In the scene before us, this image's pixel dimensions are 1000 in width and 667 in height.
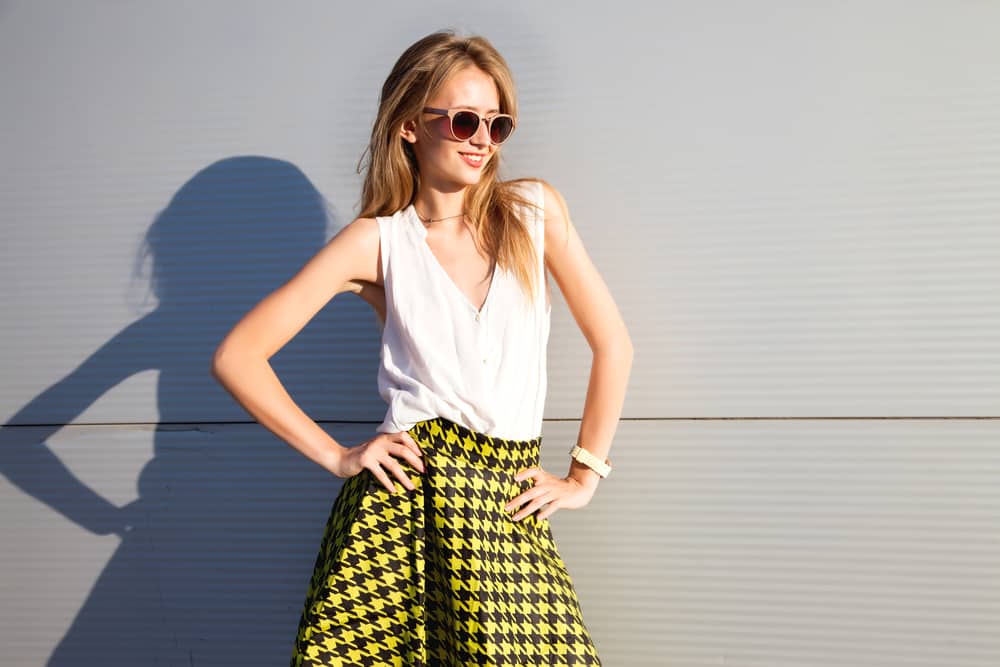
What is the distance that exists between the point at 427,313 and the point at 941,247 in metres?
1.25

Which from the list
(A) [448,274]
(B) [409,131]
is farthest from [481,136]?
(A) [448,274]

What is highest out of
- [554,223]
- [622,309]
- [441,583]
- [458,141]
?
[458,141]

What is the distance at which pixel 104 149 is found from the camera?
271 cm

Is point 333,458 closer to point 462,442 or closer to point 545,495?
point 462,442

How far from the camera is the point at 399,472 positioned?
6.17ft

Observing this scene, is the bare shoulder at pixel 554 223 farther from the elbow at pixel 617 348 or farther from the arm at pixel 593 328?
the elbow at pixel 617 348

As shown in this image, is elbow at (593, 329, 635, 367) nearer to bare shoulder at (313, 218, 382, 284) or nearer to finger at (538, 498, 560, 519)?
finger at (538, 498, 560, 519)

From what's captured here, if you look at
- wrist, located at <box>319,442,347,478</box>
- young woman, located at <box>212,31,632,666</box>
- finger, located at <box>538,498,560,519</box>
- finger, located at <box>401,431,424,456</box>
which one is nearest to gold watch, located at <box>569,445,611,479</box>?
young woman, located at <box>212,31,632,666</box>

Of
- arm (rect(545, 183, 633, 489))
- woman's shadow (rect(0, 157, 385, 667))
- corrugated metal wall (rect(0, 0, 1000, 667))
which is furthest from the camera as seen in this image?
woman's shadow (rect(0, 157, 385, 667))

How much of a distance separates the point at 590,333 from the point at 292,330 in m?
0.68

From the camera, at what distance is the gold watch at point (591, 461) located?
2.13 meters

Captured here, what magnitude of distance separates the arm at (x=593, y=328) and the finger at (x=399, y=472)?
453 mm

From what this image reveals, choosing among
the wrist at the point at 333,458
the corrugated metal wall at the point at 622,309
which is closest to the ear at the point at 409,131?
the corrugated metal wall at the point at 622,309

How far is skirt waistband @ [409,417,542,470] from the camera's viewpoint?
6.23 ft
